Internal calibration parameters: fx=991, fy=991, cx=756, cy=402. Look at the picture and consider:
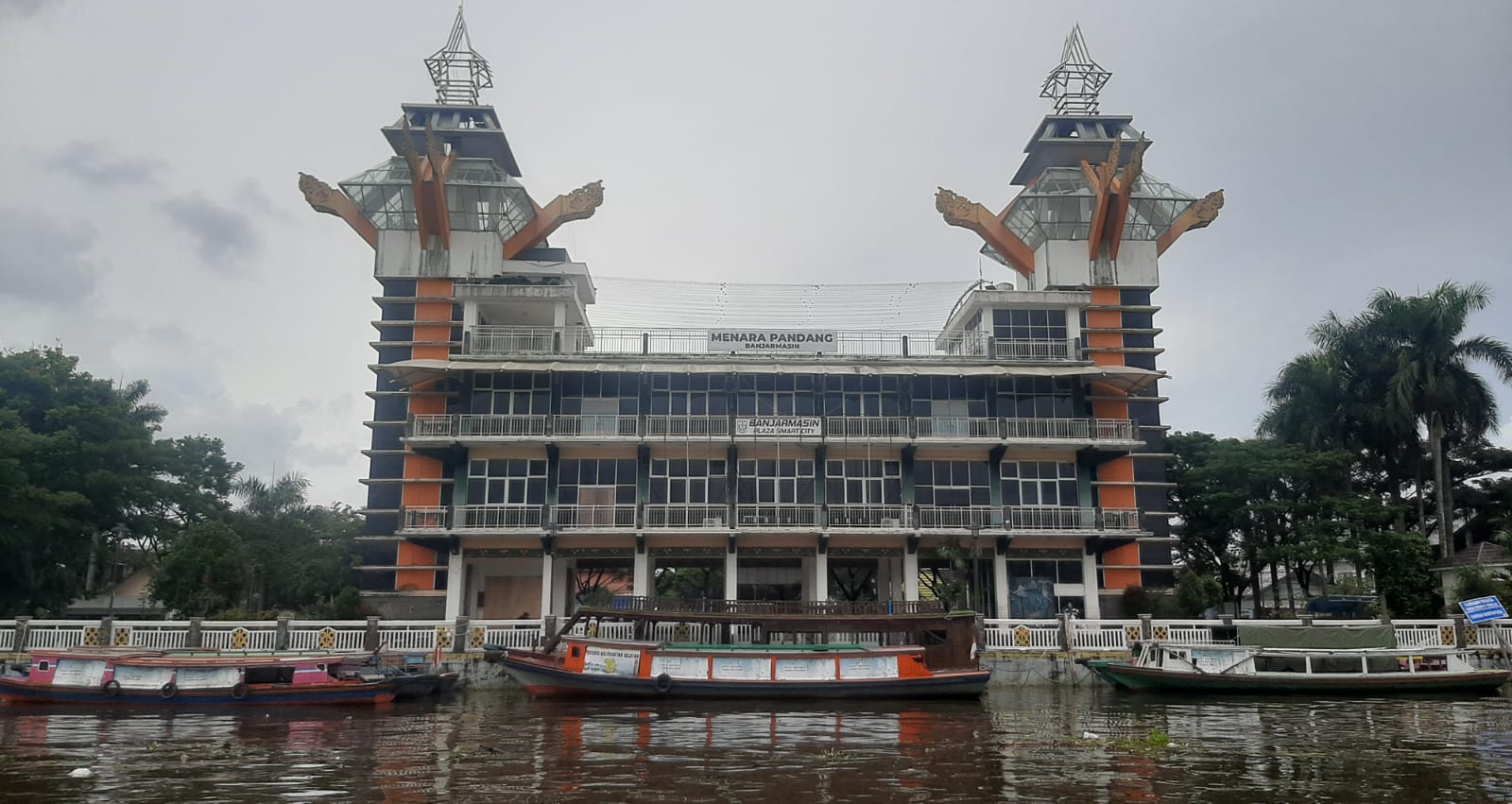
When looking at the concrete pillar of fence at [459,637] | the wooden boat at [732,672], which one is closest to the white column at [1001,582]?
the wooden boat at [732,672]

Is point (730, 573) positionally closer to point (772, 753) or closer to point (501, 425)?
point (501, 425)

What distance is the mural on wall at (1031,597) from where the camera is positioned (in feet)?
122

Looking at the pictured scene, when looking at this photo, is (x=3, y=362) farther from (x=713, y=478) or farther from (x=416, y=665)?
(x=713, y=478)

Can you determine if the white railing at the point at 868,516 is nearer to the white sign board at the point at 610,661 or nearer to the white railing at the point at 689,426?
the white railing at the point at 689,426

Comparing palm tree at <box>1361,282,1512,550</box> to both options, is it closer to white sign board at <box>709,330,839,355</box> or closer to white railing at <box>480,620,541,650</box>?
white sign board at <box>709,330,839,355</box>

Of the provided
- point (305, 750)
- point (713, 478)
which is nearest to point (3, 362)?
point (713, 478)

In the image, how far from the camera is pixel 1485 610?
3048 cm

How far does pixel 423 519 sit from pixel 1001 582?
71.1 ft

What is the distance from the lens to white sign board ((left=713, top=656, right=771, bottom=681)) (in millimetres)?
26141

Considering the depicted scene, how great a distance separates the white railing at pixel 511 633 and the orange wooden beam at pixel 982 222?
87.5ft

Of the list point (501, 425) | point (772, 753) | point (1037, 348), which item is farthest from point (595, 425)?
point (772, 753)

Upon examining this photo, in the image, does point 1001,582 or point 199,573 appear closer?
Result: point 199,573

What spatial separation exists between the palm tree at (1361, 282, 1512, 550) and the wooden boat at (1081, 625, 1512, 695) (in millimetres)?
16327

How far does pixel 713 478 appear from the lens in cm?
3791
